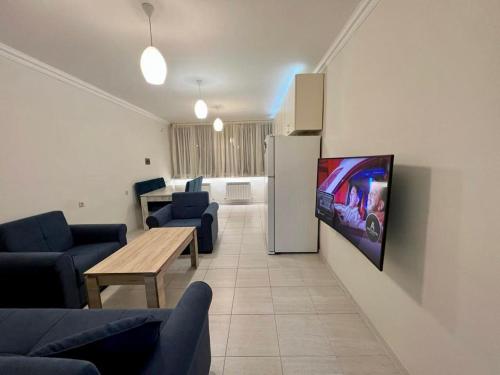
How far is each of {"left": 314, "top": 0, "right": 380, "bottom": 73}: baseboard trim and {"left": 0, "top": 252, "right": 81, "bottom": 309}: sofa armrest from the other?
125 inches

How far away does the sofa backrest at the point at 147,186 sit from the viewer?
15.2 ft

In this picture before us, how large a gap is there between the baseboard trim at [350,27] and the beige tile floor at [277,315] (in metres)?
2.53

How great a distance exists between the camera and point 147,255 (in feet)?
6.75

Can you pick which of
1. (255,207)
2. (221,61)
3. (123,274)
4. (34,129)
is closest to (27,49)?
(34,129)

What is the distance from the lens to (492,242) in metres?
0.88

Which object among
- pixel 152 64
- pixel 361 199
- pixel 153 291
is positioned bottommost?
pixel 153 291

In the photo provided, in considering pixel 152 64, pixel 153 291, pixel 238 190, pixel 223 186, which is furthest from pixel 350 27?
pixel 223 186

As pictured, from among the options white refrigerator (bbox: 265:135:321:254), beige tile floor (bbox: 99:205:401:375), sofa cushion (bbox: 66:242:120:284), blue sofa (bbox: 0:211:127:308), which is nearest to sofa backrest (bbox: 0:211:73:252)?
blue sofa (bbox: 0:211:127:308)

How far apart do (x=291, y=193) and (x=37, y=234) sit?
2.92 metres

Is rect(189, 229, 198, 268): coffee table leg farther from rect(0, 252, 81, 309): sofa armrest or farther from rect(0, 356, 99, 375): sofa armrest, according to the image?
rect(0, 356, 99, 375): sofa armrest

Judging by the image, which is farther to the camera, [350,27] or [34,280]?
[350,27]

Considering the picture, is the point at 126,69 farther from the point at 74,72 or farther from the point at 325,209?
the point at 325,209

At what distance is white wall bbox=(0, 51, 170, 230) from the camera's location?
225 cm

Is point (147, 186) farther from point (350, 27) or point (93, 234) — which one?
point (350, 27)
